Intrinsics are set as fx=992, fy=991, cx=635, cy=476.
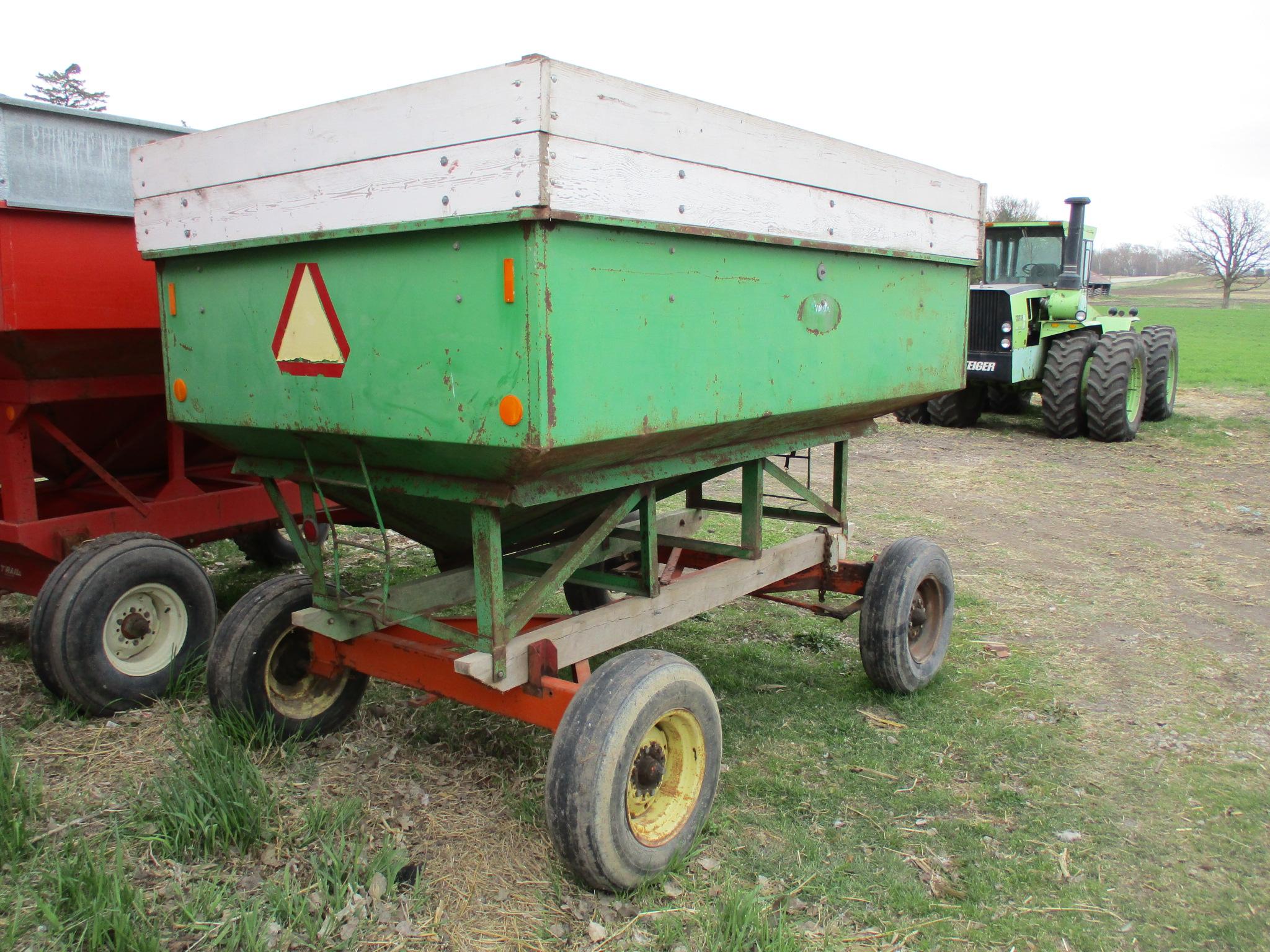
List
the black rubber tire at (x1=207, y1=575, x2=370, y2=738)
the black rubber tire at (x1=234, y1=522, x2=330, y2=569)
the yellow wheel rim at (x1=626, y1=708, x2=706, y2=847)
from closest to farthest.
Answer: the yellow wheel rim at (x1=626, y1=708, x2=706, y2=847), the black rubber tire at (x1=207, y1=575, x2=370, y2=738), the black rubber tire at (x1=234, y1=522, x2=330, y2=569)

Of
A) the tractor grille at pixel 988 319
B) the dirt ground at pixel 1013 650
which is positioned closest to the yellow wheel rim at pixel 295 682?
the dirt ground at pixel 1013 650

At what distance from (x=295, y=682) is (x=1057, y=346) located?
10.9m

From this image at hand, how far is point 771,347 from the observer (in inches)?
131

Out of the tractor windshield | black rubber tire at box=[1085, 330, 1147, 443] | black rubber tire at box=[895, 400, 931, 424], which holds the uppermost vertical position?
the tractor windshield

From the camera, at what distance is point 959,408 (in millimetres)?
13289

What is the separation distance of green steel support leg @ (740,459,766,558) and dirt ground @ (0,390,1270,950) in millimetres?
1160

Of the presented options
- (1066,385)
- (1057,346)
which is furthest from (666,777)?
(1057,346)

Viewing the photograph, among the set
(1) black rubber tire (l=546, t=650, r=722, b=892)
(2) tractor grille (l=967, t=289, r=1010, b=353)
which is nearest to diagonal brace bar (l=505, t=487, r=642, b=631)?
(1) black rubber tire (l=546, t=650, r=722, b=892)

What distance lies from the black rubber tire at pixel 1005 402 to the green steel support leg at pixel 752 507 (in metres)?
10.9

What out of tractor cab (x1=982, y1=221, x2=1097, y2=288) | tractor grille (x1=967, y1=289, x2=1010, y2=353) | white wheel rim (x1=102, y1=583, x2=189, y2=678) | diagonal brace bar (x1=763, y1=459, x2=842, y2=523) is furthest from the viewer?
tractor cab (x1=982, y1=221, x2=1097, y2=288)

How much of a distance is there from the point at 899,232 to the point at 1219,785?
2.39m

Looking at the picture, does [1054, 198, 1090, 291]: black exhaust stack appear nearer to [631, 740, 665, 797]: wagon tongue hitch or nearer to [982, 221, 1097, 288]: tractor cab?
[982, 221, 1097, 288]: tractor cab

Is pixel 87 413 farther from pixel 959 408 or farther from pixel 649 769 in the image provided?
pixel 959 408

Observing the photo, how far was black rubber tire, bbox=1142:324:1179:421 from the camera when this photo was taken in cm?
1312
